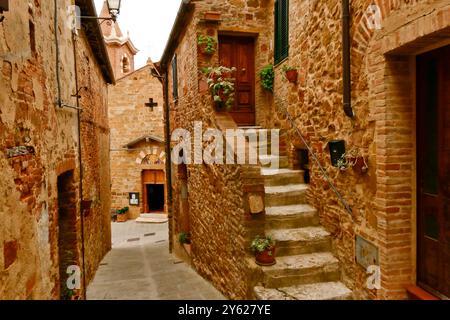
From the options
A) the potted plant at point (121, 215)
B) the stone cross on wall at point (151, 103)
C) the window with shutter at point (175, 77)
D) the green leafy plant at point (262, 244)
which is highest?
the stone cross on wall at point (151, 103)

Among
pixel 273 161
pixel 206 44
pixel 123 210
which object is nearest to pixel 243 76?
pixel 206 44

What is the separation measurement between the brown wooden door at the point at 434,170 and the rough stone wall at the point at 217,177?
2086 millimetres

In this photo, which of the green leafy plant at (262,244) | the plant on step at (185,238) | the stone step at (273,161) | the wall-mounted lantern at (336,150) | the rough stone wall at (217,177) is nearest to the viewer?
the wall-mounted lantern at (336,150)

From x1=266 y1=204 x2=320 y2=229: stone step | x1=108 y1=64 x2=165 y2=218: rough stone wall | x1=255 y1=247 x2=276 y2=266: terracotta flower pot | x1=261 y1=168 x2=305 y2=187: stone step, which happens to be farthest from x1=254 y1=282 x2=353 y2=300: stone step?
x1=108 y1=64 x2=165 y2=218: rough stone wall

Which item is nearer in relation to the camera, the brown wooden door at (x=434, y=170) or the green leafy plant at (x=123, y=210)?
the brown wooden door at (x=434, y=170)

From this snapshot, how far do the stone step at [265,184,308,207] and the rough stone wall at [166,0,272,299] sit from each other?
2.24 ft

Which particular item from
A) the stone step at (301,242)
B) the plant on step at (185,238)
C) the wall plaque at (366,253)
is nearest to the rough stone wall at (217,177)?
the stone step at (301,242)

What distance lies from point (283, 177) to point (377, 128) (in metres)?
2.53

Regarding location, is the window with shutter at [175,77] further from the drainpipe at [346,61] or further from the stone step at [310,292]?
the stone step at [310,292]

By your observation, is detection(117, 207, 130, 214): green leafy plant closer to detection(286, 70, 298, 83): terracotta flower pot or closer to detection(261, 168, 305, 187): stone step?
detection(261, 168, 305, 187): stone step

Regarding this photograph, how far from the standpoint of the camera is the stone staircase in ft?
14.1

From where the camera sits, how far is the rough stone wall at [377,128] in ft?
11.0
